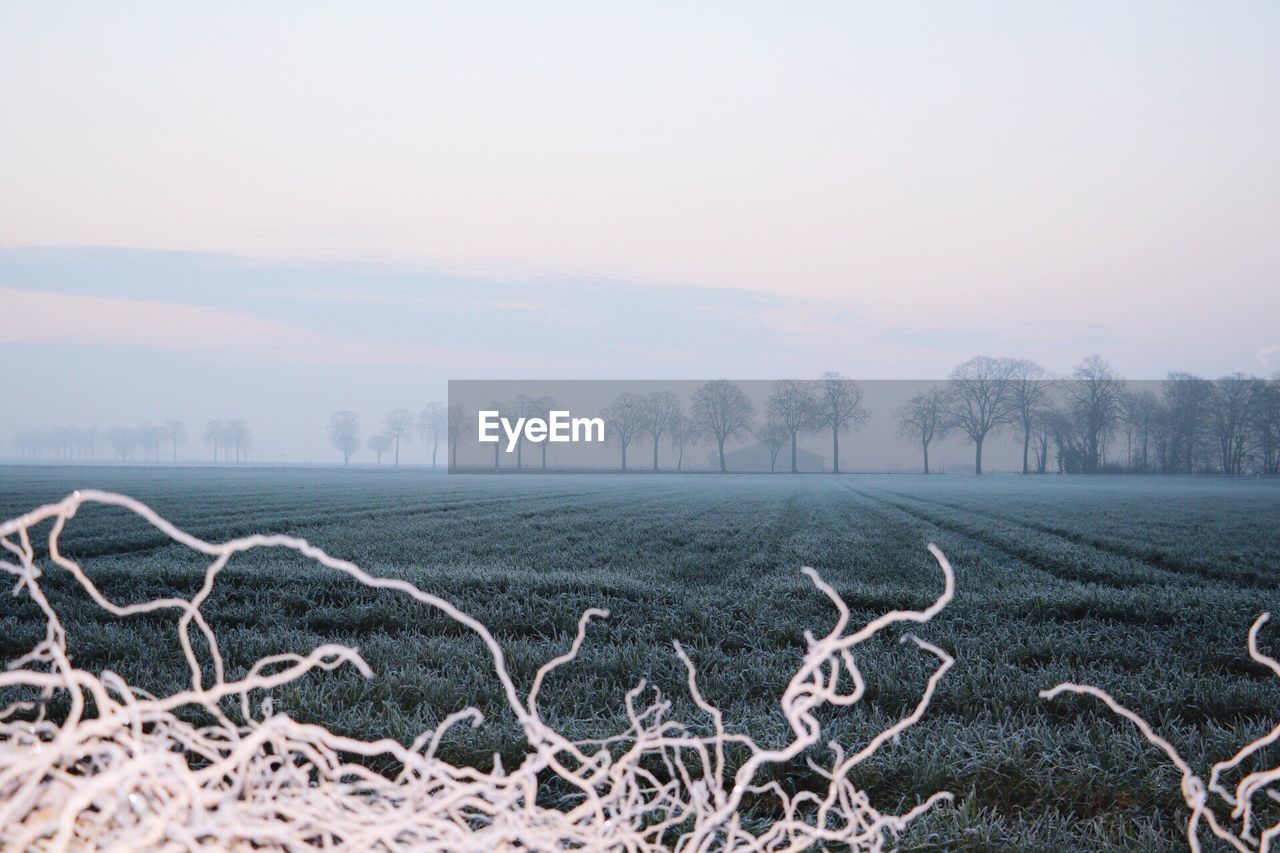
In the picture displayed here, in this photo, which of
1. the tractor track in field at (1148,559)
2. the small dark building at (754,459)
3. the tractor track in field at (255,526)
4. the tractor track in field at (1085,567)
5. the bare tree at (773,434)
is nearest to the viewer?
the tractor track in field at (1085,567)

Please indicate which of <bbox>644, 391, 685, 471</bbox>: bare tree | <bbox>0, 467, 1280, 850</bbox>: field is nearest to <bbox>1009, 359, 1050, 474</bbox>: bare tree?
<bbox>644, 391, 685, 471</bbox>: bare tree

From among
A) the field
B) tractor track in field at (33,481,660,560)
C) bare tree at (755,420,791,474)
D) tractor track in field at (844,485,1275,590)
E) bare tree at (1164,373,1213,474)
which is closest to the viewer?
the field

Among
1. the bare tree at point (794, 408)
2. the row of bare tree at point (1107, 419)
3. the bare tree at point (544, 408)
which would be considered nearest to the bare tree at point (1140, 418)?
the row of bare tree at point (1107, 419)

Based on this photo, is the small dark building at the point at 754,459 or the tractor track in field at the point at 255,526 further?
the small dark building at the point at 754,459

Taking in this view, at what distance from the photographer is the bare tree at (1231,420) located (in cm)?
11388

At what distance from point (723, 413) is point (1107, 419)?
52.3 m

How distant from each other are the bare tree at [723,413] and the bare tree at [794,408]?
461cm

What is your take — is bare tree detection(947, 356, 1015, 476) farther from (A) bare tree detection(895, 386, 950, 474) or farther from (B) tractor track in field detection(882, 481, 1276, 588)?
(B) tractor track in field detection(882, 481, 1276, 588)

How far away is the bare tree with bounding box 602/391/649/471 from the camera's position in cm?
14050

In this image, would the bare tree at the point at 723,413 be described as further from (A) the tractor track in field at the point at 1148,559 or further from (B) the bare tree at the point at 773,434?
(A) the tractor track in field at the point at 1148,559

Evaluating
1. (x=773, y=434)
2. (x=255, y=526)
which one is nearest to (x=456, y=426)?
(x=773, y=434)

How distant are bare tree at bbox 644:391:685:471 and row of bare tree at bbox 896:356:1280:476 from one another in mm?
36559

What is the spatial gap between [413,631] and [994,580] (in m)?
9.04

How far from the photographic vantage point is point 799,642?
328 inches
